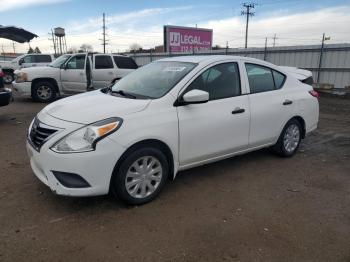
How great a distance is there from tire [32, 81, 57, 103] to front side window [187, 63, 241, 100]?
28.2 feet

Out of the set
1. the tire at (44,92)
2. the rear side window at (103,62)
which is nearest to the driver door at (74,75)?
the tire at (44,92)

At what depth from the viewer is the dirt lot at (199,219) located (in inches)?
117

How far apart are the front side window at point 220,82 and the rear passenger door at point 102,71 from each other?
26.7ft

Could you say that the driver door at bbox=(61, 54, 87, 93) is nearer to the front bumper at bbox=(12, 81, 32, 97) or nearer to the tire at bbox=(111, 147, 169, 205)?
the front bumper at bbox=(12, 81, 32, 97)

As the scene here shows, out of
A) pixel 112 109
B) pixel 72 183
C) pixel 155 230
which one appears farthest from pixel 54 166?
pixel 155 230

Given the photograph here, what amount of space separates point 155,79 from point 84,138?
1466 millimetres

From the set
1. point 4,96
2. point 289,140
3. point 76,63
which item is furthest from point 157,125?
point 76,63

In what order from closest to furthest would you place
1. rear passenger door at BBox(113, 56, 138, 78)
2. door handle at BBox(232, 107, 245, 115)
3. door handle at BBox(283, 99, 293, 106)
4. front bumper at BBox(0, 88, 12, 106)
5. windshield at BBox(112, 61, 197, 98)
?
windshield at BBox(112, 61, 197, 98) → door handle at BBox(232, 107, 245, 115) → door handle at BBox(283, 99, 293, 106) → front bumper at BBox(0, 88, 12, 106) → rear passenger door at BBox(113, 56, 138, 78)

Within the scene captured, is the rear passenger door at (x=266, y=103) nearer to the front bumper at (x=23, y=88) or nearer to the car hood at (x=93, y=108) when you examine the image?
the car hood at (x=93, y=108)

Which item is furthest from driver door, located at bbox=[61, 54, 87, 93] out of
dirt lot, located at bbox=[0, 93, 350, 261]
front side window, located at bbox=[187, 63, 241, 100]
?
front side window, located at bbox=[187, 63, 241, 100]

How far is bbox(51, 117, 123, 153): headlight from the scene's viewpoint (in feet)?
10.9

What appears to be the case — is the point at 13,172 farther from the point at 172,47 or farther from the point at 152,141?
the point at 172,47

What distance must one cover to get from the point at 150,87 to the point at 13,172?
230 cm

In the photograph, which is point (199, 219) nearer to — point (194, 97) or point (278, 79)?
point (194, 97)
